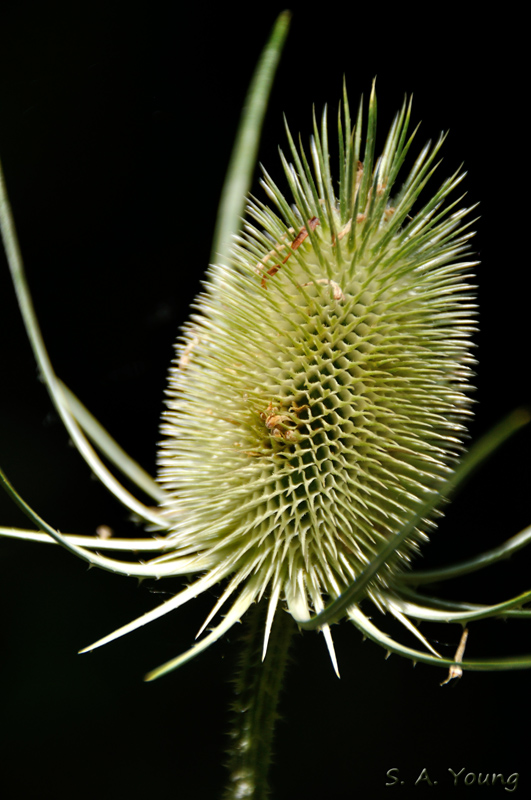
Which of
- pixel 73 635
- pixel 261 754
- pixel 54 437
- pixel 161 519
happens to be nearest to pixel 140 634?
pixel 73 635

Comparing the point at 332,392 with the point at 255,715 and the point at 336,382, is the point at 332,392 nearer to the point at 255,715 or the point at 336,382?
the point at 336,382

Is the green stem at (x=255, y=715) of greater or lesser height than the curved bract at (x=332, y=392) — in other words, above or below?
below

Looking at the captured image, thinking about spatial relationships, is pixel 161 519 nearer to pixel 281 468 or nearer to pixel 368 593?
pixel 281 468

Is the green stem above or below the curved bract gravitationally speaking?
below

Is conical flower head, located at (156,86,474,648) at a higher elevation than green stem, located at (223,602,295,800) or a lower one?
higher

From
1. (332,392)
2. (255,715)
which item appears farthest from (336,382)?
(255,715)
